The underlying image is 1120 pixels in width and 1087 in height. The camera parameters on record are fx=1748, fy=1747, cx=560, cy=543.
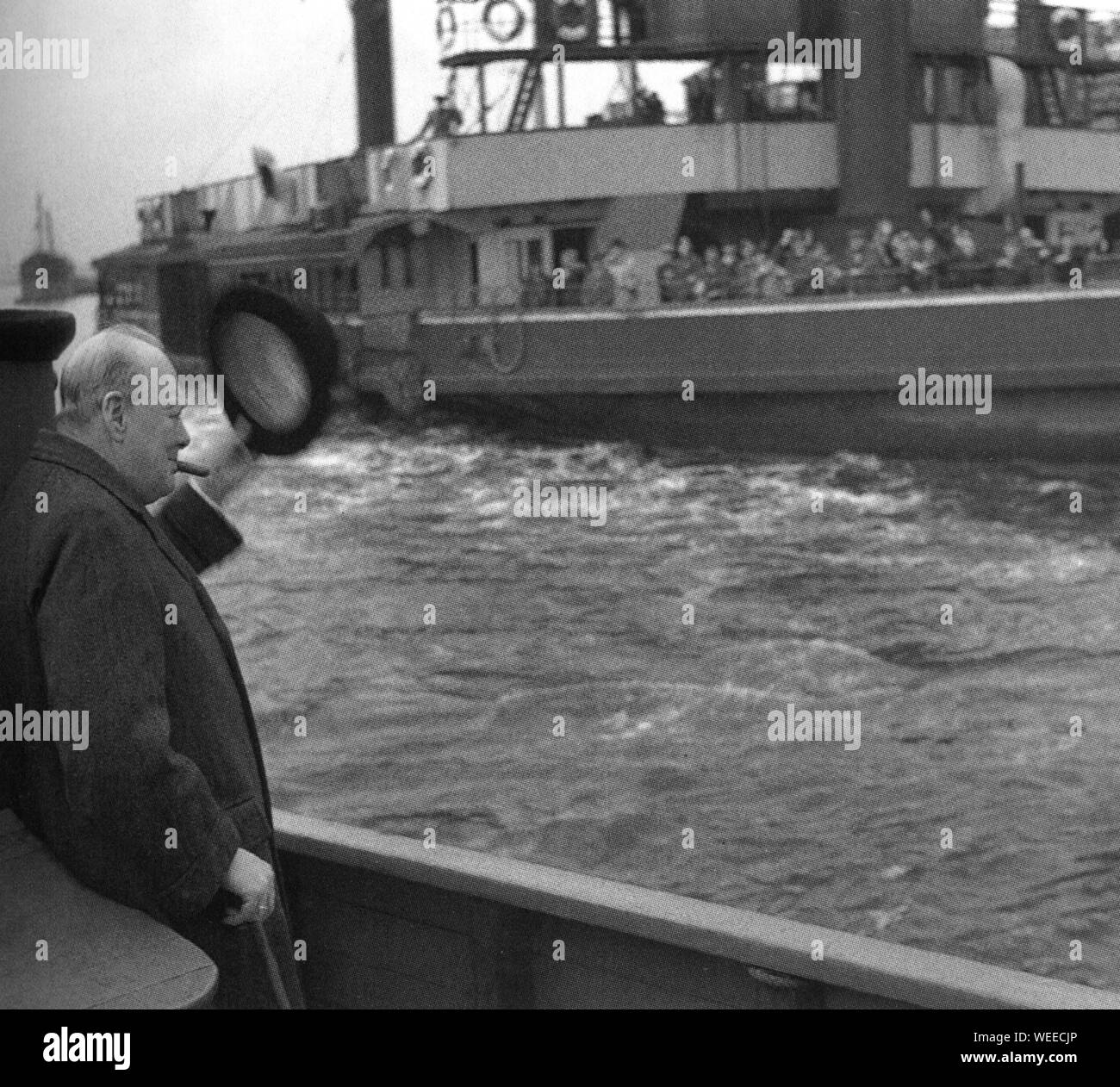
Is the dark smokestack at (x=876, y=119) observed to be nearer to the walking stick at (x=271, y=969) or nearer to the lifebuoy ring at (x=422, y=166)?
the lifebuoy ring at (x=422, y=166)

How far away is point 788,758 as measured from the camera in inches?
335

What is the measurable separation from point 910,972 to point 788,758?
621 centimetres

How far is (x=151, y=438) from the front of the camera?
1.77 m

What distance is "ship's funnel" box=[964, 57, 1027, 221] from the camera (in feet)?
64.6

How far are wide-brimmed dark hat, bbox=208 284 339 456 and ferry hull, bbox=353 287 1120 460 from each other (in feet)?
37.5

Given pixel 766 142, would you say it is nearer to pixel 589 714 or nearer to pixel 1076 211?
pixel 1076 211

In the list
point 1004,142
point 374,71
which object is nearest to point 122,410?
point 1004,142

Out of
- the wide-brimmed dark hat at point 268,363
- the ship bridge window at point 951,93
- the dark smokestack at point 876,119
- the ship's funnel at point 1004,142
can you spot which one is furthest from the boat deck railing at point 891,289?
the wide-brimmed dark hat at point 268,363

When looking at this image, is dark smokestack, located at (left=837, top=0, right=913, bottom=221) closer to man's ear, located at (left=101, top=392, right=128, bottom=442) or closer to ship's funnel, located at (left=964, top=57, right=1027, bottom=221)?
ship's funnel, located at (left=964, top=57, right=1027, bottom=221)

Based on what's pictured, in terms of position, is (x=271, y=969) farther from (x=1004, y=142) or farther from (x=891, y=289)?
(x=1004, y=142)

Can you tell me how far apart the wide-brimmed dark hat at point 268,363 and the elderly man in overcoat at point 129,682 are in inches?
12.0

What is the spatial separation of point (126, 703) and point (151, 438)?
0.96 feet

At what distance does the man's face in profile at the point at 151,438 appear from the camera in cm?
175
